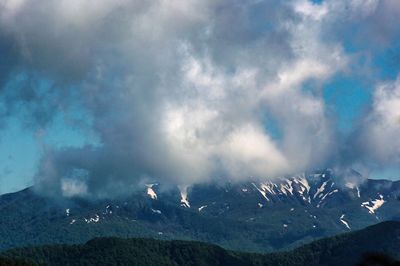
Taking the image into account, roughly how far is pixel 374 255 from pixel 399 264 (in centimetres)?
56

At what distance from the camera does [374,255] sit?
15.2 m

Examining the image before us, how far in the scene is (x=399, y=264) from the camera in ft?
49.5
